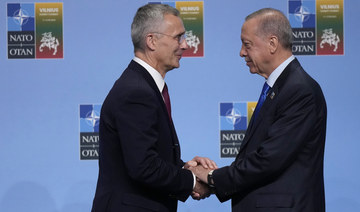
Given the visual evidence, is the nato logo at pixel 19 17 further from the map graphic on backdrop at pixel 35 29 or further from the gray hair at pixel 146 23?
the gray hair at pixel 146 23

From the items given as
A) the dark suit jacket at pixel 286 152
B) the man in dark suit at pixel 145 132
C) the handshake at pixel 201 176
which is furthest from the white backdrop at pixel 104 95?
the dark suit jacket at pixel 286 152

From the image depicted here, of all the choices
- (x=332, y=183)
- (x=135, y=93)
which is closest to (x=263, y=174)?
(x=135, y=93)

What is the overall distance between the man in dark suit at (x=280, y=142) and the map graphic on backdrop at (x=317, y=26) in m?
1.45

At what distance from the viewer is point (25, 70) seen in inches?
149

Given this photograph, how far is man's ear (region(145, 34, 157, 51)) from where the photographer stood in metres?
2.29

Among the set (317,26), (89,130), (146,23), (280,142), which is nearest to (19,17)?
(89,130)

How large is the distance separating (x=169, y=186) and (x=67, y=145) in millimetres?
1803

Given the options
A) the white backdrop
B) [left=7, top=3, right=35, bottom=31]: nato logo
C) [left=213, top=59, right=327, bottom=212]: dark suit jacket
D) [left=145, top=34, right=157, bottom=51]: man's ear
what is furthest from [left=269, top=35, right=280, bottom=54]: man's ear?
[left=7, top=3, right=35, bottom=31]: nato logo

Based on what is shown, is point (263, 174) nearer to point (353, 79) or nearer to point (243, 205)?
point (243, 205)

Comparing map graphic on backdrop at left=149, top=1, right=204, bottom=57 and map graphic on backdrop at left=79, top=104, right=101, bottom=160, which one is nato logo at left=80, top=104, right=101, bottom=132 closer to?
map graphic on backdrop at left=79, top=104, right=101, bottom=160

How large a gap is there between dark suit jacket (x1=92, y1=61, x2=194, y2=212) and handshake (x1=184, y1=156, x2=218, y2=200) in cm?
17

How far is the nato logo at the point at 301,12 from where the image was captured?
12.2 feet

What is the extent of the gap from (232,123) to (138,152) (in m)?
1.76

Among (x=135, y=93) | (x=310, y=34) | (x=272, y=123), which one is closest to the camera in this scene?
(x=135, y=93)
